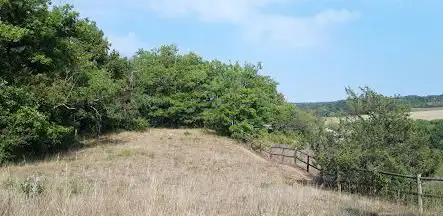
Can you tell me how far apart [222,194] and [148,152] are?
2350cm

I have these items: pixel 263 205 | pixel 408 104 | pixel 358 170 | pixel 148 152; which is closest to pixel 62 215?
pixel 263 205

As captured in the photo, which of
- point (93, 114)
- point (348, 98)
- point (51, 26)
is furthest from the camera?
point (93, 114)

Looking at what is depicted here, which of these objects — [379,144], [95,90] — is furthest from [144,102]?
[379,144]

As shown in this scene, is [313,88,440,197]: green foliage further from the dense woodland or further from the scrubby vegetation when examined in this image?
the scrubby vegetation

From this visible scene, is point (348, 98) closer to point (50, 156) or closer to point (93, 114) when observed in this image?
point (50, 156)

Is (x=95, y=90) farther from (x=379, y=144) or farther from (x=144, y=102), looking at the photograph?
(x=379, y=144)

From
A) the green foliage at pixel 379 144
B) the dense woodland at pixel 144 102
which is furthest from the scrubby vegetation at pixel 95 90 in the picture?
the green foliage at pixel 379 144

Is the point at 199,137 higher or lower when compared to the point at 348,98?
lower

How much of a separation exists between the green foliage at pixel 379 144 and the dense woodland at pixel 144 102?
4 centimetres

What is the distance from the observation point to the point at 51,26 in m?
29.2

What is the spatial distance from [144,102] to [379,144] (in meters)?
36.3

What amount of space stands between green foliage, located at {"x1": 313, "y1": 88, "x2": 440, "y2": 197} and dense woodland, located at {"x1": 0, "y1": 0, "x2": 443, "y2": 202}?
43 millimetres

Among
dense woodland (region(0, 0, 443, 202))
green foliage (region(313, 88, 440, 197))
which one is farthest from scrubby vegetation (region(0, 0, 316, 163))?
green foliage (region(313, 88, 440, 197))

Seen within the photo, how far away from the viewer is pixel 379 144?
64.0 feet
